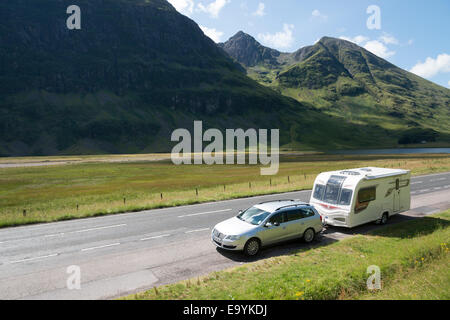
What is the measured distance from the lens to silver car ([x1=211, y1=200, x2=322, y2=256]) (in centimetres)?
1253

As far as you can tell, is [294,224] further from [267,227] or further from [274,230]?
[267,227]

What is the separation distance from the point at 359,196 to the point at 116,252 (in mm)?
12870

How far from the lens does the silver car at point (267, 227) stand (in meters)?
12.5

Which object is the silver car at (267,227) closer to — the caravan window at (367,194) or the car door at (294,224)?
the car door at (294,224)

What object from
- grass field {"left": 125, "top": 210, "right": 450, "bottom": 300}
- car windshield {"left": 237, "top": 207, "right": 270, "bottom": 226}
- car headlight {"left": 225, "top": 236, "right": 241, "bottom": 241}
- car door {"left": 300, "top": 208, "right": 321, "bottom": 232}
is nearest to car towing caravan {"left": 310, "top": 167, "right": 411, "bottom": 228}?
car door {"left": 300, "top": 208, "right": 321, "bottom": 232}

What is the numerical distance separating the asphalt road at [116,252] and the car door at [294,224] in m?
0.62

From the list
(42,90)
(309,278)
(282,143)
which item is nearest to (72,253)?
(309,278)

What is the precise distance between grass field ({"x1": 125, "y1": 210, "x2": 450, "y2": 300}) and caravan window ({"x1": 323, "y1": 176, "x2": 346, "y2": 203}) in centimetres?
342

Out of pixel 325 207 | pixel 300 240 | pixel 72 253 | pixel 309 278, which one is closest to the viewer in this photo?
pixel 309 278

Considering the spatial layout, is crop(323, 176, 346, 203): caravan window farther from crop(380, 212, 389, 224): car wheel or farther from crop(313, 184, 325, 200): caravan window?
crop(380, 212, 389, 224): car wheel

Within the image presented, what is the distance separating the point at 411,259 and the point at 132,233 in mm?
13728

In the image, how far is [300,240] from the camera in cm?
1435

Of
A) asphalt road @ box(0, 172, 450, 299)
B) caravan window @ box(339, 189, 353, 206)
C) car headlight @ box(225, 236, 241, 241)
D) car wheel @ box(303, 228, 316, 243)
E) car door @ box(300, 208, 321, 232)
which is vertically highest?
caravan window @ box(339, 189, 353, 206)
